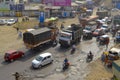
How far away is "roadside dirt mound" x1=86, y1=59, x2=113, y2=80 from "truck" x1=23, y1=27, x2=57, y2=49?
995 centimetres

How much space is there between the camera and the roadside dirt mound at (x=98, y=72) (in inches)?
1249

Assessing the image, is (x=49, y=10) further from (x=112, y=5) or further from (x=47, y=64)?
(x=47, y=64)

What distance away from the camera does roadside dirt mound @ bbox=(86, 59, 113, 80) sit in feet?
104

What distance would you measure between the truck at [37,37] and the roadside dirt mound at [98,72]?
9.95m

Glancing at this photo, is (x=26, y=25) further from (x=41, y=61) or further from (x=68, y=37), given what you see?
(x=41, y=61)

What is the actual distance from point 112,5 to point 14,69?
220 feet

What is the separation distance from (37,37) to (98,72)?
1261 centimetres

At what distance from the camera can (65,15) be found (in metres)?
74.4

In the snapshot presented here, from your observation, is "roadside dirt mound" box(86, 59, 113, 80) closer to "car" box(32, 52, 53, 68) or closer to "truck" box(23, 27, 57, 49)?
"car" box(32, 52, 53, 68)

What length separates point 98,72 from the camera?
109ft

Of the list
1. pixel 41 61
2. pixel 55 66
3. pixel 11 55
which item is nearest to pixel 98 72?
pixel 55 66

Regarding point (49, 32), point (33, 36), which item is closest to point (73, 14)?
point (49, 32)

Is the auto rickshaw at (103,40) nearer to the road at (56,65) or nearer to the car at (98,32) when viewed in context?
the road at (56,65)

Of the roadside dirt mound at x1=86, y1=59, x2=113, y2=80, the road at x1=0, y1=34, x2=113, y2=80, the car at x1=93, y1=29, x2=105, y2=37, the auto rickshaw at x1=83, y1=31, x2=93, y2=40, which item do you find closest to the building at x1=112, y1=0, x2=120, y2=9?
the car at x1=93, y1=29, x2=105, y2=37
